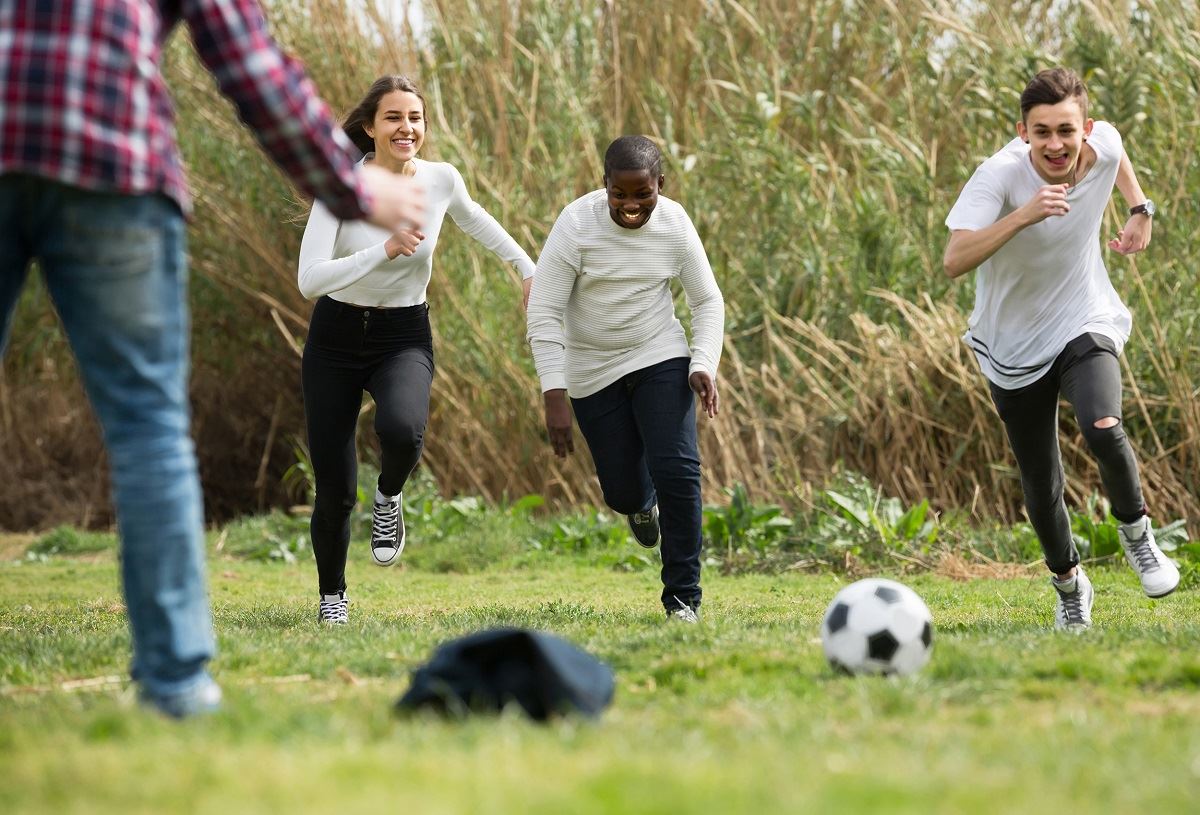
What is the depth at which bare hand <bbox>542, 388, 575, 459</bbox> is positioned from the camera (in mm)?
6281

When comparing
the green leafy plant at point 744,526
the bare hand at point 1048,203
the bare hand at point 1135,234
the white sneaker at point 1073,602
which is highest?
the bare hand at point 1048,203

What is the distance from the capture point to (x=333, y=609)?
6.58 m

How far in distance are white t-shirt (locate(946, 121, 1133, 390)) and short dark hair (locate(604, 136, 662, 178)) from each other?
4.05ft

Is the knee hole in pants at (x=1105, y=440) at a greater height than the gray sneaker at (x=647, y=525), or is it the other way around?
the knee hole in pants at (x=1105, y=440)

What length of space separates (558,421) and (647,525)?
961 millimetres

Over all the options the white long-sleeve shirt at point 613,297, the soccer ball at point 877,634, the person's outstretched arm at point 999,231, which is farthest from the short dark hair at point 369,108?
the soccer ball at point 877,634

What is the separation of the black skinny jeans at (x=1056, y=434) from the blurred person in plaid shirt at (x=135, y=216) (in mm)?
3323

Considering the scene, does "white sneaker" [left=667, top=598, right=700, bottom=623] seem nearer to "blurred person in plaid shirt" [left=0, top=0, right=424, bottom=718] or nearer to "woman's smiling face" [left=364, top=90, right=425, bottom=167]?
"woman's smiling face" [left=364, top=90, right=425, bottom=167]

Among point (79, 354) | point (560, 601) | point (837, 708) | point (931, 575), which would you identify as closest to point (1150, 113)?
point (931, 575)

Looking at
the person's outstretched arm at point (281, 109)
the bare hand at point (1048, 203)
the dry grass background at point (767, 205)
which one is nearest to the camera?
the person's outstretched arm at point (281, 109)

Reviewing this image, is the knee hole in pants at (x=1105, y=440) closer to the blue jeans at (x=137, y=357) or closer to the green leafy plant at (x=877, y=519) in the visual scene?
the green leafy plant at (x=877, y=519)

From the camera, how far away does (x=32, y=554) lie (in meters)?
11.8

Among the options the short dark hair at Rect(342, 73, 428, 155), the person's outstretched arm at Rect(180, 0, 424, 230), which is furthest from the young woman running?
the person's outstretched arm at Rect(180, 0, 424, 230)

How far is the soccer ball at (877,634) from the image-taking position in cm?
434
